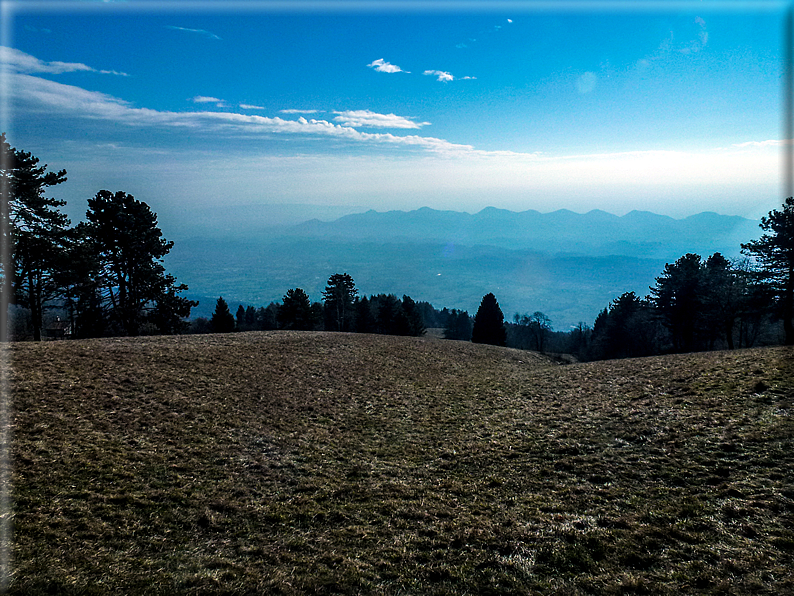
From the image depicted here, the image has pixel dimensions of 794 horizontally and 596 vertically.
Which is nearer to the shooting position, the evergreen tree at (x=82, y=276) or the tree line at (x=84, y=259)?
the tree line at (x=84, y=259)

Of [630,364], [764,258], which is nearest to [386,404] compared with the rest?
[630,364]

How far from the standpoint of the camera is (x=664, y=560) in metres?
6.89

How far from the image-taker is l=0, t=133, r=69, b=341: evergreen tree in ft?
78.3

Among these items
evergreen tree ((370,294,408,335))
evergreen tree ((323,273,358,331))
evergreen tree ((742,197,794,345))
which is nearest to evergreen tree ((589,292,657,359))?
evergreen tree ((742,197,794,345))

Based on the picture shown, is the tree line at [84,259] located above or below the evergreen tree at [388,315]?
above

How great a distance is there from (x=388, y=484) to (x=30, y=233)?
1231 inches

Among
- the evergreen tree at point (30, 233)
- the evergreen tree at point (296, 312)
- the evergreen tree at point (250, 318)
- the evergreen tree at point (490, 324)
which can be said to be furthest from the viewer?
the evergreen tree at point (250, 318)

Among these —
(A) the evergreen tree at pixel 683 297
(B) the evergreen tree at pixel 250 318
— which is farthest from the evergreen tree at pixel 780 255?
(B) the evergreen tree at pixel 250 318

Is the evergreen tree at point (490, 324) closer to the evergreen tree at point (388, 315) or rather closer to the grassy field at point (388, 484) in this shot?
the evergreen tree at point (388, 315)

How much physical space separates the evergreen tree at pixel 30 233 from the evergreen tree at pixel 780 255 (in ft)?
179

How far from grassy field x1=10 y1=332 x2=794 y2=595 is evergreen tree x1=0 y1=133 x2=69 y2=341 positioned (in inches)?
400

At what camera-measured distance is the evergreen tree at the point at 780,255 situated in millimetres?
27562

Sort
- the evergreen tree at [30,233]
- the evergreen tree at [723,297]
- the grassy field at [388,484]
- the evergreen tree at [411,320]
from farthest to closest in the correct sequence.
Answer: the evergreen tree at [411,320], the evergreen tree at [723,297], the evergreen tree at [30,233], the grassy field at [388,484]

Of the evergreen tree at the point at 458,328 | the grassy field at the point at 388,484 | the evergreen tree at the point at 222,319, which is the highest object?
the evergreen tree at the point at 222,319
